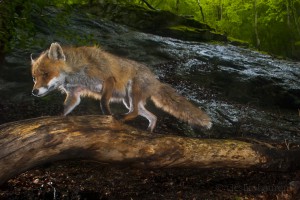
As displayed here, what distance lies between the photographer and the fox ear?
594 cm

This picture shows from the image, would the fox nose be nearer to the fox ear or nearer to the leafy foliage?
the fox ear

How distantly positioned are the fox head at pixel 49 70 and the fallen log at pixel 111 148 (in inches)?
49.0

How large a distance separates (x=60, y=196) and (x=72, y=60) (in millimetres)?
2685

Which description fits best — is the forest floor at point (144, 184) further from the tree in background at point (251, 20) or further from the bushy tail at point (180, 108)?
the tree in background at point (251, 20)

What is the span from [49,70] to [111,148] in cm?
206

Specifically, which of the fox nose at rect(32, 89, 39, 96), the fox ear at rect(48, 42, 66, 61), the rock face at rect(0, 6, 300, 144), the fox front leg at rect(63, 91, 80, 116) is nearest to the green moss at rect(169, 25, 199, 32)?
the rock face at rect(0, 6, 300, 144)

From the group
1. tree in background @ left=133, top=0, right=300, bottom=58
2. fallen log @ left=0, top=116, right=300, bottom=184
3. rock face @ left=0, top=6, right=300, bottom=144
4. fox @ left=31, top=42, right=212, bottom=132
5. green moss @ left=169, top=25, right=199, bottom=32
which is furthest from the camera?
tree in background @ left=133, top=0, right=300, bottom=58

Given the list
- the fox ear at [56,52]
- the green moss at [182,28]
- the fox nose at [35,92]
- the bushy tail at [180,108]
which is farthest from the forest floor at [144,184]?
the green moss at [182,28]

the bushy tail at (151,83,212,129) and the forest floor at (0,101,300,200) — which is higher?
the bushy tail at (151,83,212,129)

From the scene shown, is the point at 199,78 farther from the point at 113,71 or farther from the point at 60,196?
the point at 60,196

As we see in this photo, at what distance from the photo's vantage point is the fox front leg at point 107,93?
613 cm

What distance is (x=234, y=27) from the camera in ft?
124

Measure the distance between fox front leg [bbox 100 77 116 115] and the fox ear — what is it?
0.99 m

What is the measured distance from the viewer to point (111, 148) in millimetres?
5176
